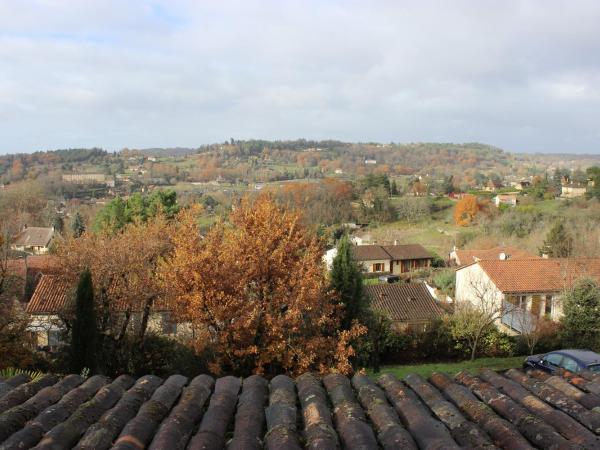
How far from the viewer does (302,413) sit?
3.99 metres

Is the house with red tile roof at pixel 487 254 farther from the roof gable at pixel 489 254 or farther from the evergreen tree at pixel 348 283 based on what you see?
the evergreen tree at pixel 348 283

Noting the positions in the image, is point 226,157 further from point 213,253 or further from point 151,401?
point 151,401

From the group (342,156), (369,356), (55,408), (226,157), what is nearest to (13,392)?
(55,408)

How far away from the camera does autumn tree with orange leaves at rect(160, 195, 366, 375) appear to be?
47.9 ft

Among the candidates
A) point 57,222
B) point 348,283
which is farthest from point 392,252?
point 57,222

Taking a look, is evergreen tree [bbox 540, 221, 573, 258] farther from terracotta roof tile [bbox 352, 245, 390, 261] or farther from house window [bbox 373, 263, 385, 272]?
house window [bbox 373, 263, 385, 272]

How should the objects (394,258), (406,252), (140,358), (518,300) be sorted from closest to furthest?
(140,358) < (518,300) < (394,258) < (406,252)

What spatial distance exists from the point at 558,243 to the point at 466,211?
26957mm

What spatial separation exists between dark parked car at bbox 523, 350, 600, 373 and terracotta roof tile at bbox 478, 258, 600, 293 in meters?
11.4

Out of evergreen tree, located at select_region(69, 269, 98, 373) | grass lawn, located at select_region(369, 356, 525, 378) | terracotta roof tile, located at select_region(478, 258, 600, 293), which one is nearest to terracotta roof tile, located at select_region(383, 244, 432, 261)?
terracotta roof tile, located at select_region(478, 258, 600, 293)

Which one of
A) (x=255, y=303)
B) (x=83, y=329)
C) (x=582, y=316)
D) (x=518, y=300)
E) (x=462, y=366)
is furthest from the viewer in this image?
(x=518, y=300)

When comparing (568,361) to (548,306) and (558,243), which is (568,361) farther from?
(558,243)

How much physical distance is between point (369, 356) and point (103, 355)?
997cm

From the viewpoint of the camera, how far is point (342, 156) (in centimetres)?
17262
